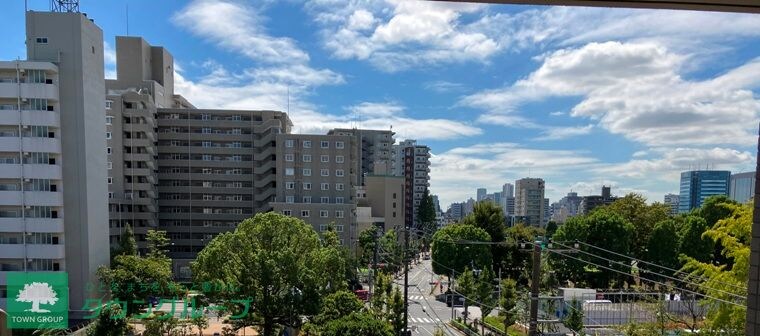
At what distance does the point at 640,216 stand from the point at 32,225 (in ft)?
131

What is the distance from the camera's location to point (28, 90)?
68.4 ft

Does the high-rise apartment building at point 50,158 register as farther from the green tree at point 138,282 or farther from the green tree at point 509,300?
the green tree at point 509,300

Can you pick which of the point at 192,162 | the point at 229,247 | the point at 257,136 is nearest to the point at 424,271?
the point at 257,136

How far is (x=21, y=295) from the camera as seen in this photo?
1989cm

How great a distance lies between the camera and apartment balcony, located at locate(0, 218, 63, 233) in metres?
20.6

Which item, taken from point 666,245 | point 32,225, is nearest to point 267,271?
point 32,225

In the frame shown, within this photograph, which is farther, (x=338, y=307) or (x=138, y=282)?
(x=138, y=282)

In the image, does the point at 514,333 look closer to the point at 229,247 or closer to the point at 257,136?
the point at 229,247

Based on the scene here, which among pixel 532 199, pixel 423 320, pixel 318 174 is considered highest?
pixel 318 174

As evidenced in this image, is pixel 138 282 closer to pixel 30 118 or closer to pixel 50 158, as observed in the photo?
pixel 50 158

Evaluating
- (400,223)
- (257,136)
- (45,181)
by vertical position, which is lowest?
(400,223)

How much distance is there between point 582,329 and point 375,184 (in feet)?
111

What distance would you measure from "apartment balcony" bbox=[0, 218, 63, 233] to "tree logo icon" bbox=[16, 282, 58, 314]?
2846mm

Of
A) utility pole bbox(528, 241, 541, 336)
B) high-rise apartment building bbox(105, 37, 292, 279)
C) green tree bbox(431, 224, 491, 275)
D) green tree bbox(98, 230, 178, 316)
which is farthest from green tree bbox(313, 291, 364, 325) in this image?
high-rise apartment building bbox(105, 37, 292, 279)
